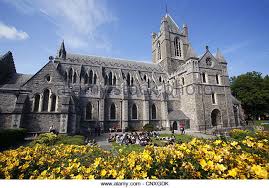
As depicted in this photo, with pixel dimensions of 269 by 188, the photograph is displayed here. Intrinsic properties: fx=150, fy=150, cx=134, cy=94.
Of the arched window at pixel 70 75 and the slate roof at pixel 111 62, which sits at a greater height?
the slate roof at pixel 111 62

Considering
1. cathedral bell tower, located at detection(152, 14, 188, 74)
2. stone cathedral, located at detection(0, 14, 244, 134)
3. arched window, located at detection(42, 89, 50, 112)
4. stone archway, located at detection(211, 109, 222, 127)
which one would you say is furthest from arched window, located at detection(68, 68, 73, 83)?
stone archway, located at detection(211, 109, 222, 127)

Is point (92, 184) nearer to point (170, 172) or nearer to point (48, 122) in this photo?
point (170, 172)

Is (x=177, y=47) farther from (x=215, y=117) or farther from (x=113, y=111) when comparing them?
(x=113, y=111)

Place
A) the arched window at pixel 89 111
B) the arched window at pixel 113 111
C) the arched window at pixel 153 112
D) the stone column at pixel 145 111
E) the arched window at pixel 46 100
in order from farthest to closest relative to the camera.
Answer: the arched window at pixel 153 112, the stone column at pixel 145 111, the arched window at pixel 113 111, the arched window at pixel 89 111, the arched window at pixel 46 100

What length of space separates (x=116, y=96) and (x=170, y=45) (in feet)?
84.2

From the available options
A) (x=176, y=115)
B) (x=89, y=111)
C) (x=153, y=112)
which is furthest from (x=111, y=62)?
(x=176, y=115)

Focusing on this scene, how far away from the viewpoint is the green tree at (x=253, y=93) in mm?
41156

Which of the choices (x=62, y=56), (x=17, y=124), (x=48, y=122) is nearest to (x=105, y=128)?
(x=48, y=122)

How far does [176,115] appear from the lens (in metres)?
30.5

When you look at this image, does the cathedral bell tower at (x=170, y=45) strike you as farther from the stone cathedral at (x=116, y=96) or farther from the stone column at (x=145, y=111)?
the stone column at (x=145, y=111)

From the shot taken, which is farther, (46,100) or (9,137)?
(46,100)

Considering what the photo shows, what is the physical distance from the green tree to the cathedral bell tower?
20.1 meters

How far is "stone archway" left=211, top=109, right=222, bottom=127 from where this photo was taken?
100ft

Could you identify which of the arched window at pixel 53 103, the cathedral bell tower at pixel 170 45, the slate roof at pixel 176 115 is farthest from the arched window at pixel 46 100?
the cathedral bell tower at pixel 170 45
